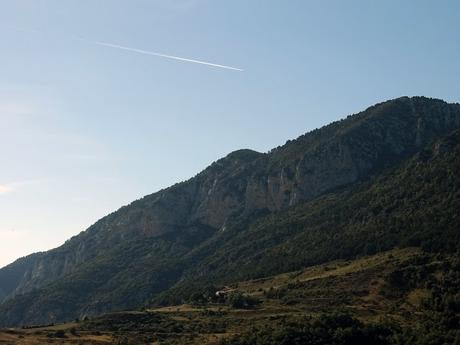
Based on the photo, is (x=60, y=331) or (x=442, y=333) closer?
(x=442, y=333)

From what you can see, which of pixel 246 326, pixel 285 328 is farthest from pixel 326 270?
pixel 285 328

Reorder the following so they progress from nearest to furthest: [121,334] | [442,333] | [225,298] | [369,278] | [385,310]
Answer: [442,333] → [121,334] → [385,310] → [369,278] → [225,298]

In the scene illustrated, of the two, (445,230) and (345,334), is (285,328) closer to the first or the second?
(345,334)

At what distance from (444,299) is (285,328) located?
4177 centimetres

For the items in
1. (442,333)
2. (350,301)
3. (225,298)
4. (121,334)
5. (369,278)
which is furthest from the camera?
(225,298)

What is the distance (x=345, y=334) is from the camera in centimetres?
11425

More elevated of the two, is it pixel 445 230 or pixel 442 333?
pixel 445 230

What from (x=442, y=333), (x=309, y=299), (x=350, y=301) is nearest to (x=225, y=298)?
(x=309, y=299)

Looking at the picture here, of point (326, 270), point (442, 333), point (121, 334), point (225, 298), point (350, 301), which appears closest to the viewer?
point (442, 333)

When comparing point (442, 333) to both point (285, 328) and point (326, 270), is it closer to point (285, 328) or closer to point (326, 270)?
point (285, 328)

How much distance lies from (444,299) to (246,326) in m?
44.8

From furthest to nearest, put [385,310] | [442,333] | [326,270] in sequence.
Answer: [326,270]
[385,310]
[442,333]

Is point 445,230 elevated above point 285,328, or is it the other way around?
point 445,230

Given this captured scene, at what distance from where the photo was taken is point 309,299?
6324 inches
